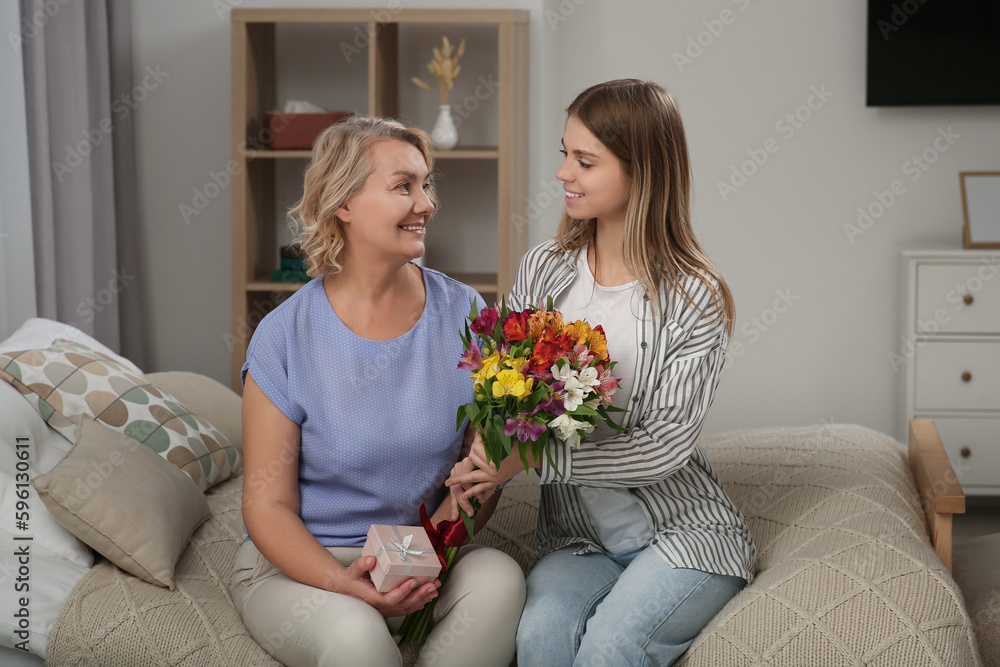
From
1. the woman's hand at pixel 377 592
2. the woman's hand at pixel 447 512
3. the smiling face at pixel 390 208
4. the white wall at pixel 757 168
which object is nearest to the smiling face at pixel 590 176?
the smiling face at pixel 390 208

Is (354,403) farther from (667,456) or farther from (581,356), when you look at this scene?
(667,456)

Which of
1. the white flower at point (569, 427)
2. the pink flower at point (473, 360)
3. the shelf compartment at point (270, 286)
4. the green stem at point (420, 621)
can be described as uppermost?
the shelf compartment at point (270, 286)

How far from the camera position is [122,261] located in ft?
11.9

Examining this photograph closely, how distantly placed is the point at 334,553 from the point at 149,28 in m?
2.91

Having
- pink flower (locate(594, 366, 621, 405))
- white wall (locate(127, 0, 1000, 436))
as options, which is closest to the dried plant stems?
white wall (locate(127, 0, 1000, 436))

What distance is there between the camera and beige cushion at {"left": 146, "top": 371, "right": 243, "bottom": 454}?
2.24 meters

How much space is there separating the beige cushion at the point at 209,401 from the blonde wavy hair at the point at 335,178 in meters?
0.73

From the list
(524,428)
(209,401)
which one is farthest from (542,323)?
(209,401)

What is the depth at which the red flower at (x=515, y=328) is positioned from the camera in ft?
4.40

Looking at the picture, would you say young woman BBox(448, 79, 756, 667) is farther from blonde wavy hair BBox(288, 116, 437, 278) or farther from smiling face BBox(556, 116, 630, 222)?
blonde wavy hair BBox(288, 116, 437, 278)

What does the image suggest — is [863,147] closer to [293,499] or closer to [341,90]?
[341,90]

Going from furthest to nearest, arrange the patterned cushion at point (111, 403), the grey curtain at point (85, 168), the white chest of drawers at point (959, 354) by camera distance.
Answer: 1. the white chest of drawers at point (959, 354)
2. the grey curtain at point (85, 168)
3. the patterned cushion at point (111, 403)

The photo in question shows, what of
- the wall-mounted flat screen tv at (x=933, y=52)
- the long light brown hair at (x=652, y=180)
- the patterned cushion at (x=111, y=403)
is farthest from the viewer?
the wall-mounted flat screen tv at (x=933, y=52)

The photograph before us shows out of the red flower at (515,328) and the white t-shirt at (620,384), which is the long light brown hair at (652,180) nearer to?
the white t-shirt at (620,384)
